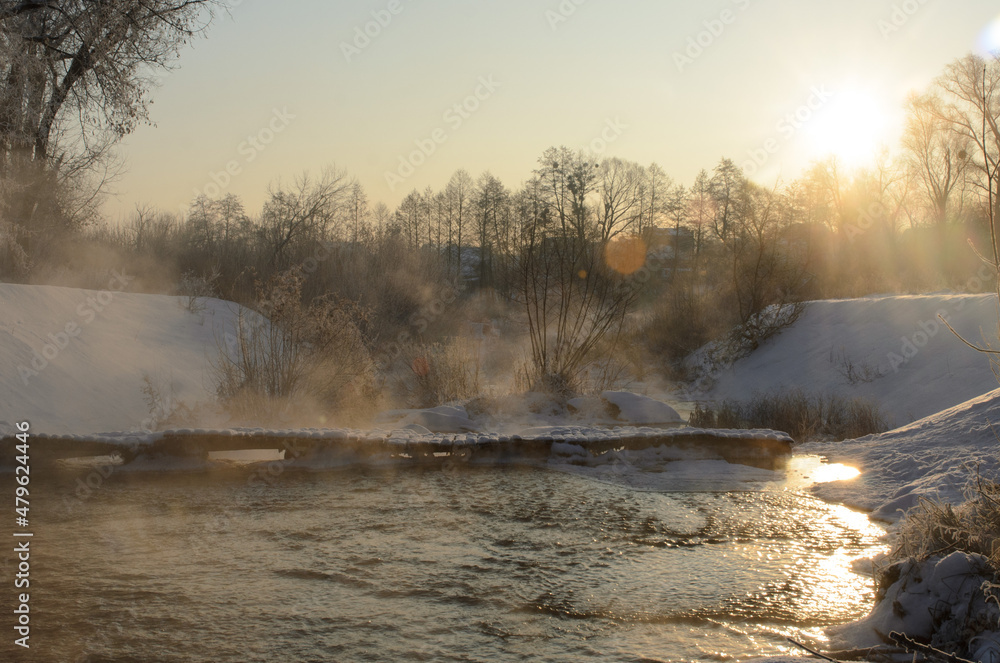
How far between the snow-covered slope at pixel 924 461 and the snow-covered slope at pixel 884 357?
5620mm

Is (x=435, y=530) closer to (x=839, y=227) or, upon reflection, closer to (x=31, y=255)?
(x=31, y=255)

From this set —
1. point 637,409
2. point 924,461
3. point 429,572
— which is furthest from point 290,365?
point 924,461

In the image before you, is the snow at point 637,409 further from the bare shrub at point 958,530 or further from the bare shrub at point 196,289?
the bare shrub at point 196,289

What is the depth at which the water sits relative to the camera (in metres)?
3.17

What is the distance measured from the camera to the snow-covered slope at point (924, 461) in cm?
527

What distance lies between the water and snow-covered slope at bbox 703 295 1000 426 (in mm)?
8237

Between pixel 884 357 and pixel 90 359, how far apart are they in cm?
1515

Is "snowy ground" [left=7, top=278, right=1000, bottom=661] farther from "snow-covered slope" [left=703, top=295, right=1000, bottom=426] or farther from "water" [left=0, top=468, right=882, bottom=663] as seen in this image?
"water" [left=0, top=468, right=882, bottom=663]

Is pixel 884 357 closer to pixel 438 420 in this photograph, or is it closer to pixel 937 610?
pixel 438 420

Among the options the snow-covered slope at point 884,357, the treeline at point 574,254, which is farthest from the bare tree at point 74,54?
the snow-covered slope at point 884,357

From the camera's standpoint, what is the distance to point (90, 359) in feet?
32.8

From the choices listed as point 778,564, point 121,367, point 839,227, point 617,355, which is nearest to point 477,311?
point 617,355

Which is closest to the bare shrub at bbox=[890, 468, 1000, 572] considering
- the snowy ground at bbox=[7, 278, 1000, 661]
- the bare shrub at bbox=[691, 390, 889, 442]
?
the snowy ground at bbox=[7, 278, 1000, 661]

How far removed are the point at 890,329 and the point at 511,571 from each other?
49.6 feet
